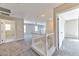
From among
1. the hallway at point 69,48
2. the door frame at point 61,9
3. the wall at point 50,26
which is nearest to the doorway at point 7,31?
the wall at point 50,26

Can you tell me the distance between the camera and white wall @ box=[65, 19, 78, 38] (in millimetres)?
2336

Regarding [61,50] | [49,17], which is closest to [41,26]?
[49,17]

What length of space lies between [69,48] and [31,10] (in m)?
1.23

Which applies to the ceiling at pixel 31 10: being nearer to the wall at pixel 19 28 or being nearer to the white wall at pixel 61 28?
the wall at pixel 19 28

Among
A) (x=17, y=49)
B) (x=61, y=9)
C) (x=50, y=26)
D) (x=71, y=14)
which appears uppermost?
(x=61, y=9)

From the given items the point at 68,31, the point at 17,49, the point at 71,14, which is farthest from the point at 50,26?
the point at 17,49

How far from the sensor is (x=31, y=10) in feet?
7.57

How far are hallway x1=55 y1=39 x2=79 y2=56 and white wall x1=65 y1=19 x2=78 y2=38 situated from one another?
0.13 meters

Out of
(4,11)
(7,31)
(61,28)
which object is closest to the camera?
(4,11)

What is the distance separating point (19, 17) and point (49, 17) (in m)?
0.69

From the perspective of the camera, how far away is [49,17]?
7.66 feet

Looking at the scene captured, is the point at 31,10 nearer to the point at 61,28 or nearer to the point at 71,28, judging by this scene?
the point at 61,28

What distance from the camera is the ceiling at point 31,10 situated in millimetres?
2234

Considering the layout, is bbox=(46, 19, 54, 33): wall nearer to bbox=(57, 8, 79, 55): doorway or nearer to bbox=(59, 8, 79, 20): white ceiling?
bbox=(57, 8, 79, 55): doorway
